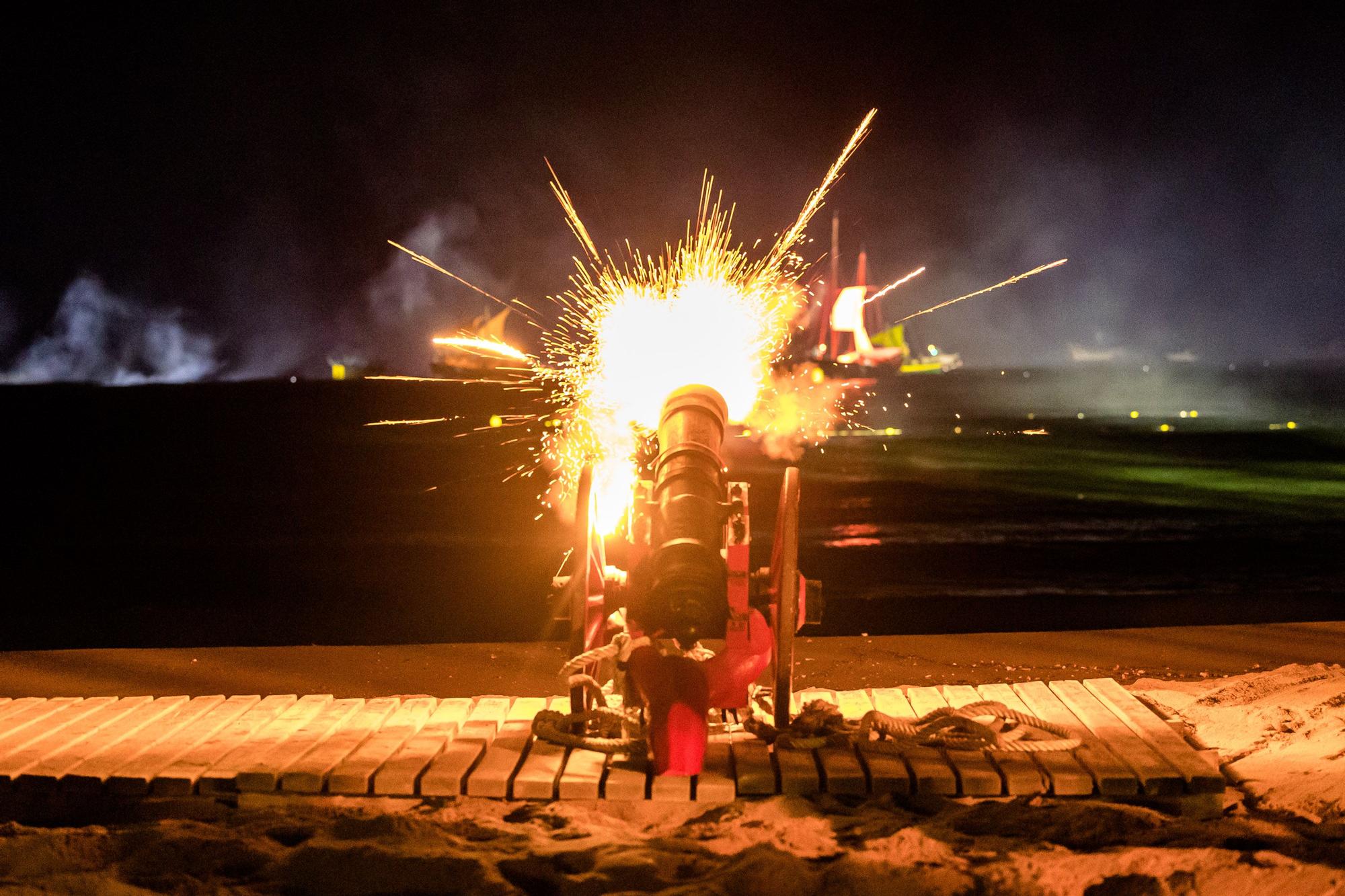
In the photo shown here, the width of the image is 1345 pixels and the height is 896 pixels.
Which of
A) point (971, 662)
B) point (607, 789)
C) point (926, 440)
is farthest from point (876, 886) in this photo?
point (926, 440)

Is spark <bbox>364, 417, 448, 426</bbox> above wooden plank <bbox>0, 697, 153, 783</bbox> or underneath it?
above

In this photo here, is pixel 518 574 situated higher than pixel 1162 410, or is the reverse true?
pixel 1162 410

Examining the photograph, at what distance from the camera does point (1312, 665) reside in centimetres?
574

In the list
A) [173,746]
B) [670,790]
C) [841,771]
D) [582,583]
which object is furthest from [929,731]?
[173,746]

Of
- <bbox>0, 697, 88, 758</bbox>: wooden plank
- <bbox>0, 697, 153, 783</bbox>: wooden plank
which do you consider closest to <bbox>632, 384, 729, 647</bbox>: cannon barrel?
<bbox>0, 697, 153, 783</bbox>: wooden plank

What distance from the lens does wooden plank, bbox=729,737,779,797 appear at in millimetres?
4043

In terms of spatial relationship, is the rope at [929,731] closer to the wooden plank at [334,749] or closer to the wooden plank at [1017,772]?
the wooden plank at [1017,772]

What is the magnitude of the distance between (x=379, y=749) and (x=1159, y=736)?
3082 mm

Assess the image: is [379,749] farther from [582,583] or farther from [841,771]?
[841,771]

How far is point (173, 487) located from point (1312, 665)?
79.7 ft

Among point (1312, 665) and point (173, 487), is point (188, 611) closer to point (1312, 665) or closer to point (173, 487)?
point (1312, 665)

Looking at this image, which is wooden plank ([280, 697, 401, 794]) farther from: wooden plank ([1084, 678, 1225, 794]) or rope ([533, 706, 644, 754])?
wooden plank ([1084, 678, 1225, 794])

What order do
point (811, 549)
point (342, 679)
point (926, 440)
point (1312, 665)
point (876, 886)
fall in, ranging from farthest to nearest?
point (926, 440) < point (811, 549) < point (342, 679) < point (1312, 665) < point (876, 886)

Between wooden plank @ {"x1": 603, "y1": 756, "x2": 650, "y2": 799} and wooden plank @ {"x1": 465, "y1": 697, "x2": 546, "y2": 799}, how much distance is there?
0.35m
